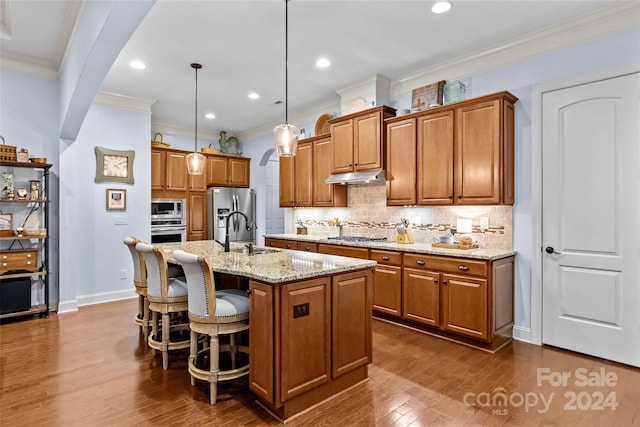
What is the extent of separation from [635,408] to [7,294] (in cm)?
597

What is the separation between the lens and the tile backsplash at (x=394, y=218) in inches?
145

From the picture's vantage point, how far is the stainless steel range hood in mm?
4375

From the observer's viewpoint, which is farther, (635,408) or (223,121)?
(223,121)

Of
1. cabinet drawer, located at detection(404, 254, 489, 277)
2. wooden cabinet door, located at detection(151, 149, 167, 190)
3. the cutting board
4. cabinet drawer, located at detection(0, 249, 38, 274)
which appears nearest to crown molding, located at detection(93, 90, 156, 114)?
wooden cabinet door, located at detection(151, 149, 167, 190)

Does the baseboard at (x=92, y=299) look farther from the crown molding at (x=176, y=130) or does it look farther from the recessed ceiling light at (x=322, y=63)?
the recessed ceiling light at (x=322, y=63)

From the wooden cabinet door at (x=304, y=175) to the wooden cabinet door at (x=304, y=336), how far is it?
3340 mm

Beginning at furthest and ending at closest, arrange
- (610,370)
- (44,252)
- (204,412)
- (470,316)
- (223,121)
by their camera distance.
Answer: (223,121)
(44,252)
(470,316)
(610,370)
(204,412)

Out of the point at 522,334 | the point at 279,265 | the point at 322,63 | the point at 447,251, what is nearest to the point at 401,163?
the point at 447,251

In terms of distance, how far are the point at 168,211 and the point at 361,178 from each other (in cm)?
364

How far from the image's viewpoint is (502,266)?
3.36 meters

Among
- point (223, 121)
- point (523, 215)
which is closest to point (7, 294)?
point (223, 121)

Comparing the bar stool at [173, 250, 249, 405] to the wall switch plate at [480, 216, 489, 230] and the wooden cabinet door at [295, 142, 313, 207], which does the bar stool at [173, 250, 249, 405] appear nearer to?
the wall switch plate at [480, 216, 489, 230]

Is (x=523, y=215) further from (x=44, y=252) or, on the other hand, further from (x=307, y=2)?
(x=44, y=252)

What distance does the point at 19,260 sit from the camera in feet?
13.4
